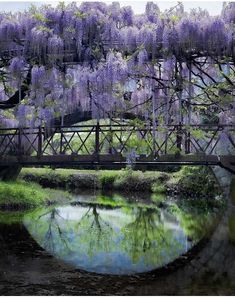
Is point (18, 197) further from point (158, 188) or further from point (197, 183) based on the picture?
point (158, 188)

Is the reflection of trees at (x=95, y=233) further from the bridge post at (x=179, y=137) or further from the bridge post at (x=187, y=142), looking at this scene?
the bridge post at (x=187, y=142)

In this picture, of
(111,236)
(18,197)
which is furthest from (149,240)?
(18,197)

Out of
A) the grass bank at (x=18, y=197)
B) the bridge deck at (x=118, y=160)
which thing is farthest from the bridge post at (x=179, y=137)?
the grass bank at (x=18, y=197)

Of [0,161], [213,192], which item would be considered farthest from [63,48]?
[213,192]

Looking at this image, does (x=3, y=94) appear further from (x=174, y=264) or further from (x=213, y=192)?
(x=174, y=264)

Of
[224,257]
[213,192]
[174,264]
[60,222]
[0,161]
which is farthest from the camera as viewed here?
[213,192]

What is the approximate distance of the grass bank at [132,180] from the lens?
21.5m

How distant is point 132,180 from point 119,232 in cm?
1119

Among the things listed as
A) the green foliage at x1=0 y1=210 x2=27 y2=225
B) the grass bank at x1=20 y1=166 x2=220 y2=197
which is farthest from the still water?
the grass bank at x1=20 y1=166 x2=220 y2=197

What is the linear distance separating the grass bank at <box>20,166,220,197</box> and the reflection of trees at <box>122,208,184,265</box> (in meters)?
5.56

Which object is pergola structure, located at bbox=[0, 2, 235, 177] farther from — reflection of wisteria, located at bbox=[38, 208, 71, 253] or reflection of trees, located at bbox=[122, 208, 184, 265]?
reflection of wisteria, located at bbox=[38, 208, 71, 253]

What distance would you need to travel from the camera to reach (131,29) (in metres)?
13.0

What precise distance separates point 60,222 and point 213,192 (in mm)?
8287

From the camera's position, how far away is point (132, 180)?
2462cm
